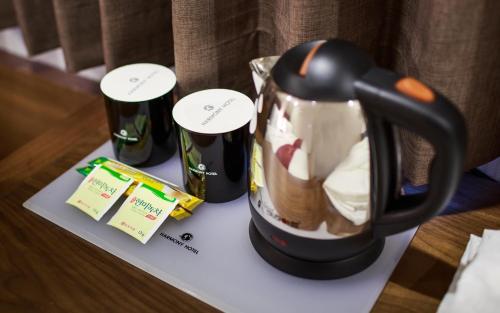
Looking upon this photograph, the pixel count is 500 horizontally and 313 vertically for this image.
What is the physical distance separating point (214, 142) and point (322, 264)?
0.66ft

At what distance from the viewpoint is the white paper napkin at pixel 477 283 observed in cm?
56

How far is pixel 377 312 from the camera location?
60cm

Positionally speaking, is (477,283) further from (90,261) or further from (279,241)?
(90,261)

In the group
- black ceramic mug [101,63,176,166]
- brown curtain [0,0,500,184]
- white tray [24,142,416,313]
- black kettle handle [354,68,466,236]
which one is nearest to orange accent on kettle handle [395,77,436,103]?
black kettle handle [354,68,466,236]

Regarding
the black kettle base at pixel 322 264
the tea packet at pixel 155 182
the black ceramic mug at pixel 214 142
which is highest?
the black ceramic mug at pixel 214 142

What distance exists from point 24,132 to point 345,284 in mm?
735

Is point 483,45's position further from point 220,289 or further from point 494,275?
point 220,289

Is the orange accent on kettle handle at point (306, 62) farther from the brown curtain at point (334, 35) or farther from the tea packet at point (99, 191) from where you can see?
the tea packet at point (99, 191)

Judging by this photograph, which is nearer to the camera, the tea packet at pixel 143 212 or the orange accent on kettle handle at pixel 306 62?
the orange accent on kettle handle at pixel 306 62

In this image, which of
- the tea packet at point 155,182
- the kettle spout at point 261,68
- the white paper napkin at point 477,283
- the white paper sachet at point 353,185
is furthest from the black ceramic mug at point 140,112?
the white paper napkin at point 477,283

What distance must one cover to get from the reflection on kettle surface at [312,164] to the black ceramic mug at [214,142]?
10cm

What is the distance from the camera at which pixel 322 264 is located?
24.5 inches

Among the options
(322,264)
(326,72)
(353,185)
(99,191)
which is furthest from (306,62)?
(99,191)

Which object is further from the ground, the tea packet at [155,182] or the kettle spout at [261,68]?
the kettle spout at [261,68]
